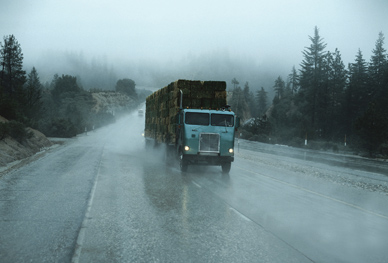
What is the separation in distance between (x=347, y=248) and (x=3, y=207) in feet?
23.0

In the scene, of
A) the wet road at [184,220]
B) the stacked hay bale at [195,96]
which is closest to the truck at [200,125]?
the stacked hay bale at [195,96]

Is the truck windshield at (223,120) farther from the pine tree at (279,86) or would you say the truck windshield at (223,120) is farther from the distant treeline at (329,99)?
the pine tree at (279,86)

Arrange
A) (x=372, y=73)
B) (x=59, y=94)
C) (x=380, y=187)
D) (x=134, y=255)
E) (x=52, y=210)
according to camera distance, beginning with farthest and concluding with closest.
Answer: (x=59, y=94), (x=372, y=73), (x=380, y=187), (x=52, y=210), (x=134, y=255)

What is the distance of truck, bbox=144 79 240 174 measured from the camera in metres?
14.2

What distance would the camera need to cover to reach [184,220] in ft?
22.9

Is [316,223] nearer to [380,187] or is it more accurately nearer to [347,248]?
[347,248]

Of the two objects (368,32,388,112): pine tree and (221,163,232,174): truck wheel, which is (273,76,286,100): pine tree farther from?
(221,163,232,174): truck wheel

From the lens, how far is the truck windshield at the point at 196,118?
47.5ft

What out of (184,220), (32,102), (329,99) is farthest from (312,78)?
(184,220)

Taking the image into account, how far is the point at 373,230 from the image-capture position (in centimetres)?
683

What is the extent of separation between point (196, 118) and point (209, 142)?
118 centimetres

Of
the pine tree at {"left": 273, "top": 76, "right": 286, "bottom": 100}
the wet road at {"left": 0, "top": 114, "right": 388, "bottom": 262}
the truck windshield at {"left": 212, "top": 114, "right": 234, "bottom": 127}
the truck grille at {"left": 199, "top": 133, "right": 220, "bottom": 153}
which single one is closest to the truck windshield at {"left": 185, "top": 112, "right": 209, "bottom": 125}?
the truck windshield at {"left": 212, "top": 114, "right": 234, "bottom": 127}

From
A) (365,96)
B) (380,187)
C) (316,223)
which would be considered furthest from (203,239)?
(365,96)

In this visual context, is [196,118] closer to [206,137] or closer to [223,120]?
[206,137]
